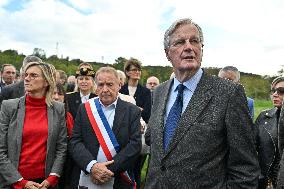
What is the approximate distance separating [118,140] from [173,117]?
1.70 m

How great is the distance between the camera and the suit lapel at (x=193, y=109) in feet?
8.13

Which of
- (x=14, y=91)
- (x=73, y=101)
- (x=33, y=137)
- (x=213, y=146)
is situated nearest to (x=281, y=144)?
(x=213, y=146)

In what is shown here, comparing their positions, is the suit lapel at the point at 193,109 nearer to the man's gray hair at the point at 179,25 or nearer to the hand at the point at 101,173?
the man's gray hair at the point at 179,25

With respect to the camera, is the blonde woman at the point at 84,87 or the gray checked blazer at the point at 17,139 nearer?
the gray checked blazer at the point at 17,139

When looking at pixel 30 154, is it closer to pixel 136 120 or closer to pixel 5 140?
pixel 5 140

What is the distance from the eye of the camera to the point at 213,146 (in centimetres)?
243

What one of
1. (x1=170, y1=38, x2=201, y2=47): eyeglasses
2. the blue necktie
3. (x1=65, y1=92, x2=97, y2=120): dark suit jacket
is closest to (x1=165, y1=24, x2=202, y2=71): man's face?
(x1=170, y1=38, x2=201, y2=47): eyeglasses

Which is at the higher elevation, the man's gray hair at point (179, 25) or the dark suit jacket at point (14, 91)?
the man's gray hair at point (179, 25)

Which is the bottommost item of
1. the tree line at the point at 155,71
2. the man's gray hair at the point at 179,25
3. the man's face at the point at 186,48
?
the tree line at the point at 155,71

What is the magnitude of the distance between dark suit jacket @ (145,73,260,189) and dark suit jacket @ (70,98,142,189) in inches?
62.3

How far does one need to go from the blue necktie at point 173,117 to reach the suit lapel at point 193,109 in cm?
8

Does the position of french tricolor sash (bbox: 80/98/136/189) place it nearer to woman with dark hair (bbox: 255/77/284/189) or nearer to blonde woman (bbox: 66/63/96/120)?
blonde woman (bbox: 66/63/96/120)

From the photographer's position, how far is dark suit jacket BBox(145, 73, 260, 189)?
242 centimetres

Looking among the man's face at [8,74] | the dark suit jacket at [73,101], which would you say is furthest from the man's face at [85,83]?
the man's face at [8,74]
